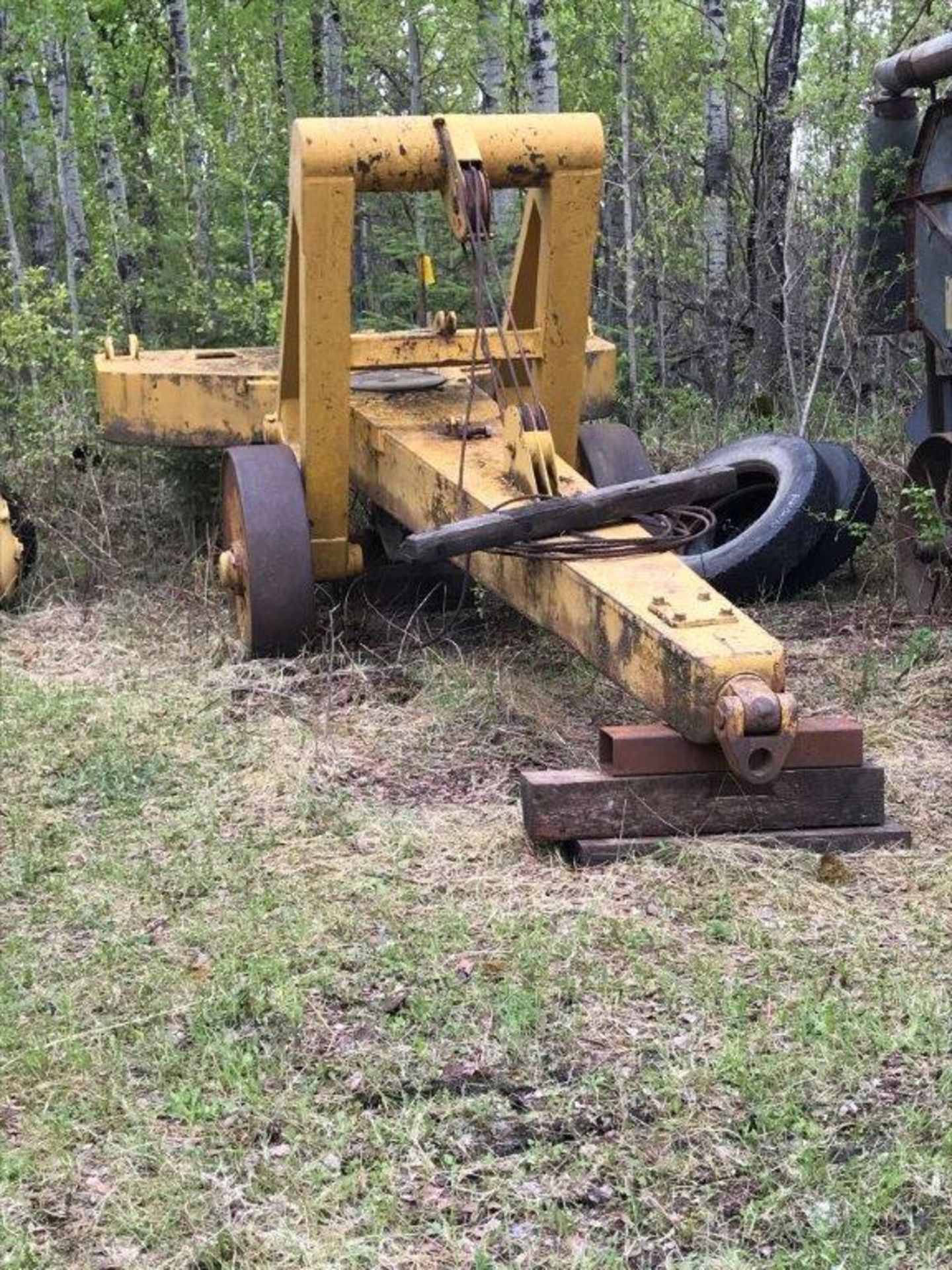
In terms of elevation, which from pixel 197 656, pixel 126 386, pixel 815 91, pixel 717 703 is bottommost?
pixel 197 656

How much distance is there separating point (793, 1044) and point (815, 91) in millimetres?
7348

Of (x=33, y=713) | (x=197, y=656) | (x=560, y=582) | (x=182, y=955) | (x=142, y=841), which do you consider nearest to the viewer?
(x=182, y=955)

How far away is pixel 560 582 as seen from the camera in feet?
16.8

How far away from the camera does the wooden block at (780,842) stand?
14.4ft

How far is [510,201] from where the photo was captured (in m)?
13.2

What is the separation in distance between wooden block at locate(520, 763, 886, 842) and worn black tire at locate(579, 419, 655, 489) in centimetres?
316

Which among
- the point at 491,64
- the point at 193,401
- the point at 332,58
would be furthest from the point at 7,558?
the point at 332,58

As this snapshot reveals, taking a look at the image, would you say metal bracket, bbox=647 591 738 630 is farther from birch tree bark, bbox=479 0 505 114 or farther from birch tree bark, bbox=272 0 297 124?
birch tree bark, bbox=272 0 297 124

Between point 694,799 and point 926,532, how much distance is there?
267cm

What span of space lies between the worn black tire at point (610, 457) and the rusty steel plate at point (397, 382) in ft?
2.67

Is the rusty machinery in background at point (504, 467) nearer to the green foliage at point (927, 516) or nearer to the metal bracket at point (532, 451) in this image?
the metal bracket at point (532, 451)

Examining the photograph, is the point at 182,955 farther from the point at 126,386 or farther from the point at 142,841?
the point at 126,386

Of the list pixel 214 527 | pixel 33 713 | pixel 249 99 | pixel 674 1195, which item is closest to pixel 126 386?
pixel 214 527

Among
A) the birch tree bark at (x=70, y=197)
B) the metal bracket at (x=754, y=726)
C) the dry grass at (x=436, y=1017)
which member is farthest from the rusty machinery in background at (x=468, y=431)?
the birch tree bark at (x=70, y=197)
